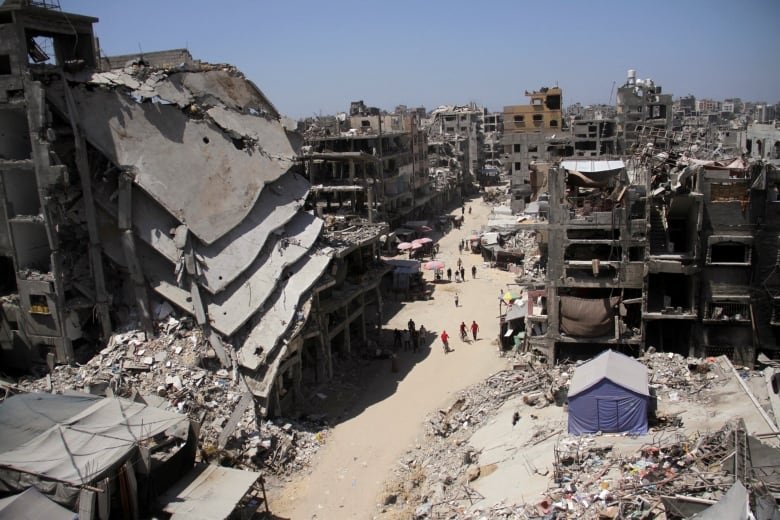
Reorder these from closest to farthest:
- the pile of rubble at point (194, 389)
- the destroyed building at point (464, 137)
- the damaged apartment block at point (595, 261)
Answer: the pile of rubble at point (194, 389)
the damaged apartment block at point (595, 261)
the destroyed building at point (464, 137)

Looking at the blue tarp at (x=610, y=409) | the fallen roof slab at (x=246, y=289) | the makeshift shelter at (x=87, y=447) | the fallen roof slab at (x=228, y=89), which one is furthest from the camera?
the fallen roof slab at (x=228, y=89)

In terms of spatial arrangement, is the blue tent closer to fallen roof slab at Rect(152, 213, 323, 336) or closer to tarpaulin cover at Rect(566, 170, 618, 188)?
tarpaulin cover at Rect(566, 170, 618, 188)

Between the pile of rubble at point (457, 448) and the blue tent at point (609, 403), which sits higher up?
the blue tent at point (609, 403)

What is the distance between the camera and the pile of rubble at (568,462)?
14102mm

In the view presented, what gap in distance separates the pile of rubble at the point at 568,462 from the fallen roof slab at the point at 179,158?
1181 centimetres

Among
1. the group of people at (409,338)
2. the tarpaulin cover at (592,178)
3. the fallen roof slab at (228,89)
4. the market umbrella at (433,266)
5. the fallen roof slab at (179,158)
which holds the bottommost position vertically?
the group of people at (409,338)

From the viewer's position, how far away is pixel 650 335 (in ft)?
81.7

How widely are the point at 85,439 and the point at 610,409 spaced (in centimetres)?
1371

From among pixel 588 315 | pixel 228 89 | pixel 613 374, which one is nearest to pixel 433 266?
pixel 588 315

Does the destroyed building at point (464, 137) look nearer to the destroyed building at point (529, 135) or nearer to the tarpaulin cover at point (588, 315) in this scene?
the destroyed building at point (529, 135)

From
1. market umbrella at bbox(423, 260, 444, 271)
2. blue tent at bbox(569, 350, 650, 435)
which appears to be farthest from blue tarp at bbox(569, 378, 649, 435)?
market umbrella at bbox(423, 260, 444, 271)

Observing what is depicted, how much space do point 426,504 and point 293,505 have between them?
167 inches

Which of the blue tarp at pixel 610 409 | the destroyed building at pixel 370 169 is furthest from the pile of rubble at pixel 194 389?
the destroyed building at pixel 370 169

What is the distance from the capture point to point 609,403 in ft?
58.6
